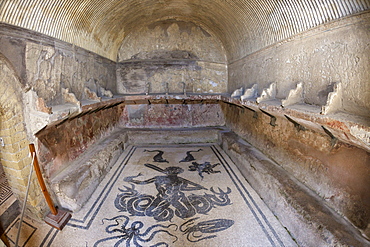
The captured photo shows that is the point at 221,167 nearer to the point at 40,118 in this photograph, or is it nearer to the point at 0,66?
the point at 40,118

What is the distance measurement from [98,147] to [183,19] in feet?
17.4

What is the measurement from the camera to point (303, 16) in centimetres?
321

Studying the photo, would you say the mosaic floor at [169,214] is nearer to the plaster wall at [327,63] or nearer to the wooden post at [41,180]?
the wooden post at [41,180]

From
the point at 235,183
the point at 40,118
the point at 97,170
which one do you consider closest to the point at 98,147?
the point at 97,170

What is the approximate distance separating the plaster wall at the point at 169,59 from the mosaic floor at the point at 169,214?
3.57 meters

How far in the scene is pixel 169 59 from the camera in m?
7.63

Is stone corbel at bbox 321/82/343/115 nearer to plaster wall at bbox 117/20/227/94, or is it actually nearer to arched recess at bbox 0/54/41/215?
arched recess at bbox 0/54/41/215

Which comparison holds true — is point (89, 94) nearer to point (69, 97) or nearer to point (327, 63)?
point (69, 97)

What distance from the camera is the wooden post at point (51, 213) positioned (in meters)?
3.13

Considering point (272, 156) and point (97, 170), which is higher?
point (272, 156)

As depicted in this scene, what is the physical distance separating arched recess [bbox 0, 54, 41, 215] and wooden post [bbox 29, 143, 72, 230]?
0.60 feet

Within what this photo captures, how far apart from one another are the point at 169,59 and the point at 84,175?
16.9ft

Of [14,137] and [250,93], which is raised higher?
[250,93]

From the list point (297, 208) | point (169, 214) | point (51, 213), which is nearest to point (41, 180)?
point (51, 213)
